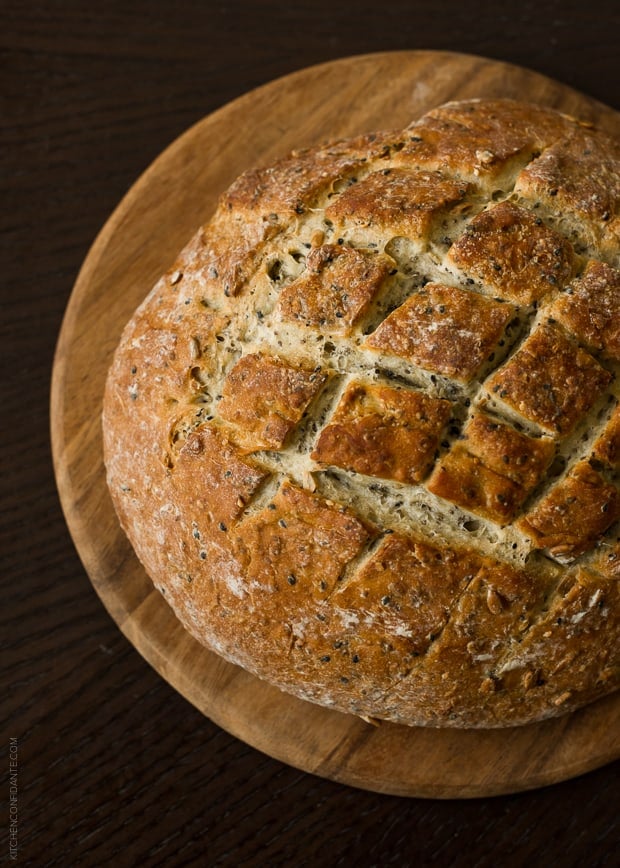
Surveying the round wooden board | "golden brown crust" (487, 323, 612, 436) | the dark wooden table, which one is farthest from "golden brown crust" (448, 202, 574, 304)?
the dark wooden table

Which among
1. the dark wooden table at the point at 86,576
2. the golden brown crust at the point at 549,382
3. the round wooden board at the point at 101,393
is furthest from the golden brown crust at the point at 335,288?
the dark wooden table at the point at 86,576

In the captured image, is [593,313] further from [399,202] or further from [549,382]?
[399,202]

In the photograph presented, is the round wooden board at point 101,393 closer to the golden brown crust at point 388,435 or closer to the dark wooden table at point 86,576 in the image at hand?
the dark wooden table at point 86,576

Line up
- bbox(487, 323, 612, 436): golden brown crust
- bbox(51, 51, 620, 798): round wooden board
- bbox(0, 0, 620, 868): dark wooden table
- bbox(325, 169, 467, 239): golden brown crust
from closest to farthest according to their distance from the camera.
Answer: bbox(487, 323, 612, 436): golden brown crust
bbox(325, 169, 467, 239): golden brown crust
bbox(51, 51, 620, 798): round wooden board
bbox(0, 0, 620, 868): dark wooden table

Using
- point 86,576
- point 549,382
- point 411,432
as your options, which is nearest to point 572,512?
point 549,382

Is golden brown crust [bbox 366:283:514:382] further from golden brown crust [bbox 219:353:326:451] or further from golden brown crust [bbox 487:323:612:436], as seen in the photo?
golden brown crust [bbox 219:353:326:451]
